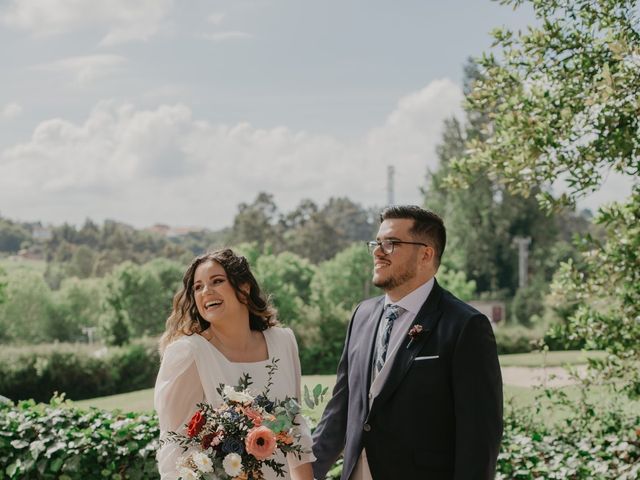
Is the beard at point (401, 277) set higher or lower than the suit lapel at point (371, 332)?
higher

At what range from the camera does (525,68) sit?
5.57 meters

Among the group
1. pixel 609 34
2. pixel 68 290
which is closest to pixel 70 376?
pixel 609 34

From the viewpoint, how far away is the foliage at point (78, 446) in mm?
5238

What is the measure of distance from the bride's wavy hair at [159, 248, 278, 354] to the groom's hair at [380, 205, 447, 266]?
66cm

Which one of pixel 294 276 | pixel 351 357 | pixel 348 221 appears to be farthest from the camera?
pixel 348 221

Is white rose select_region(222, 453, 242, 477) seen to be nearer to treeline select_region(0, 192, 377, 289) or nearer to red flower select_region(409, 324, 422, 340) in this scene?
red flower select_region(409, 324, 422, 340)

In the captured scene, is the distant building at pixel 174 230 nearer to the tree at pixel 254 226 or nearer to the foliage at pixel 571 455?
the tree at pixel 254 226

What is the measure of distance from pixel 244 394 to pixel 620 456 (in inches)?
130

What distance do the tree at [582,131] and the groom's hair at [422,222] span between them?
198 cm

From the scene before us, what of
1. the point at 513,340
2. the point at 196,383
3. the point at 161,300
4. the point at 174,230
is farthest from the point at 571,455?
the point at 174,230

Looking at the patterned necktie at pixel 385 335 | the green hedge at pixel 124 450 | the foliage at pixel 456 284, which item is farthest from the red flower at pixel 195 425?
the foliage at pixel 456 284

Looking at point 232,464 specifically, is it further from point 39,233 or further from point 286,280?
point 39,233

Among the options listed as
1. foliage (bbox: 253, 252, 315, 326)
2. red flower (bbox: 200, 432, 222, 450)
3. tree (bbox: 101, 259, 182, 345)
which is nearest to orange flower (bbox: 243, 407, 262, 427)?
red flower (bbox: 200, 432, 222, 450)

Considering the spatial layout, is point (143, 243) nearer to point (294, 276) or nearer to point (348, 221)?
point (348, 221)
